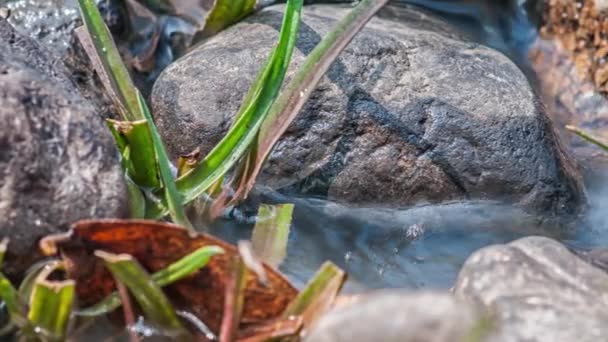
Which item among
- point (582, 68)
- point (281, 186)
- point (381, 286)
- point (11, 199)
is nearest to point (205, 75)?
point (281, 186)

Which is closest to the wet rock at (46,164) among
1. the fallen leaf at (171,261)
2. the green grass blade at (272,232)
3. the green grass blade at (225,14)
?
the fallen leaf at (171,261)

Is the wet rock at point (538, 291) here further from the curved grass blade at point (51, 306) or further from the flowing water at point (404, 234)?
the curved grass blade at point (51, 306)

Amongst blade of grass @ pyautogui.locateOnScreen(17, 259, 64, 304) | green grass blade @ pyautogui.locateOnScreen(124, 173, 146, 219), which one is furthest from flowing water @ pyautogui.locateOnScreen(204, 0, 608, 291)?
blade of grass @ pyautogui.locateOnScreen(17, 259, 64, 304)

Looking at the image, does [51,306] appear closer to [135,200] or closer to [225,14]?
[135,200]

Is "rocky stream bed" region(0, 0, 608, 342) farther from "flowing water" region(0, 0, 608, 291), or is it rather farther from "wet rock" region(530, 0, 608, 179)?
"wet rock" region(530, 0, 608, 179)

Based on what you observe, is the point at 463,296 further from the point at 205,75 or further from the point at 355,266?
the point at 205,75
